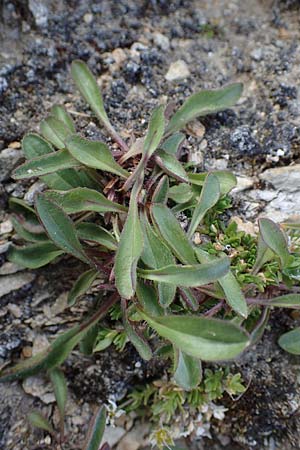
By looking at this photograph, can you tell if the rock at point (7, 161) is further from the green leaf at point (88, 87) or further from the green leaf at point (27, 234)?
the green leaf at point (88, 87)

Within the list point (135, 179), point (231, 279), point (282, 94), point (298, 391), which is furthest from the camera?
point (282, 94)

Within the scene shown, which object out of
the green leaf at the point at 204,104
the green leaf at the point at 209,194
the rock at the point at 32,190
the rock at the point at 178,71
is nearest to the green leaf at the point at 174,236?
the green leaf at the point at 209,194

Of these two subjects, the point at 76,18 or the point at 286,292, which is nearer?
the point at 286,292

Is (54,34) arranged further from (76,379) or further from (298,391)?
(298,391)

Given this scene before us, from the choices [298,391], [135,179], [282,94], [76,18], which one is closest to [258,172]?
[282,94]

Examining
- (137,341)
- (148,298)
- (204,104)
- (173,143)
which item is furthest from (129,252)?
(204,104)

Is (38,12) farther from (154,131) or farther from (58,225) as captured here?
(58,225)
